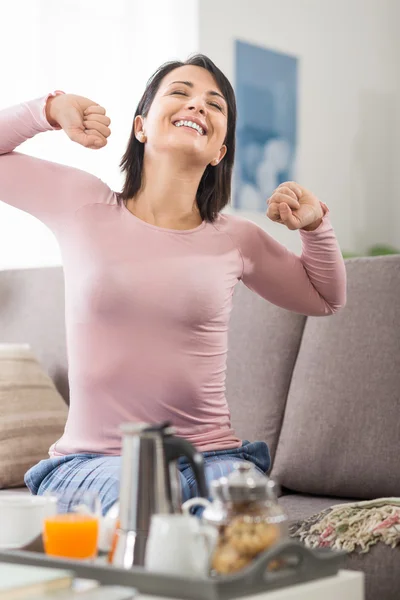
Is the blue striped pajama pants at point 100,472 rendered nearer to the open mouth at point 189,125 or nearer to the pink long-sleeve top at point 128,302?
the pink long-sleeve top at point 128,302

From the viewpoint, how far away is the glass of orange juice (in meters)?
1.18

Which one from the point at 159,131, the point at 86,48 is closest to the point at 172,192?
the point at 159,131

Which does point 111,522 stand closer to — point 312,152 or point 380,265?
point 380,265

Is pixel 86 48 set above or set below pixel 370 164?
above

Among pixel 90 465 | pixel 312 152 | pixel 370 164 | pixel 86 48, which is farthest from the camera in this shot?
pixel 370 164

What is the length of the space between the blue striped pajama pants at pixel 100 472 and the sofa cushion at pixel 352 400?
0.33 m

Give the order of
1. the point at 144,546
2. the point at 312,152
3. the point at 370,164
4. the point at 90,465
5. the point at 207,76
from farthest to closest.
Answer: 1. the point at 370,164
2. the point at 312,152
3. the point at 207,76
4. the point at 90,465
5. the point at 144,546

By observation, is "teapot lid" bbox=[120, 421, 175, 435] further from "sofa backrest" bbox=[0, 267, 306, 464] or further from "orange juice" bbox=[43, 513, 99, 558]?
"sofa backrest" bbox=[0, 267, 306, 464]

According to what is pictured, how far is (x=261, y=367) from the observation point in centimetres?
233

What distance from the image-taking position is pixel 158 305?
5.83 ft

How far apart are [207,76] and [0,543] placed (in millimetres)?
1076

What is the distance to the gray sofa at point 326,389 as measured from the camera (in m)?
2.08

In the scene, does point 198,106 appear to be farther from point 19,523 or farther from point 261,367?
point 19,523

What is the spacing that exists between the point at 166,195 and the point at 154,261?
0.54 ft
